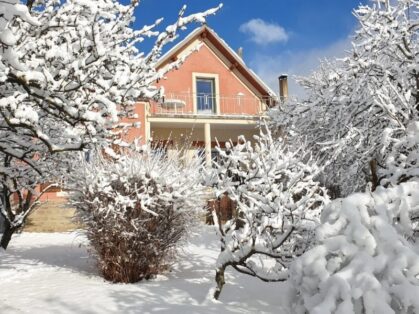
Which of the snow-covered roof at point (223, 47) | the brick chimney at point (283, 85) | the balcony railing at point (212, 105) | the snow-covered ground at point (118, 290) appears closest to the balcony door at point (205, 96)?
the balcony railing at point (212, 105)

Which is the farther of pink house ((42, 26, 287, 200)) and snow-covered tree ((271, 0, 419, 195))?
pink house ((42, 26, 287, 200))

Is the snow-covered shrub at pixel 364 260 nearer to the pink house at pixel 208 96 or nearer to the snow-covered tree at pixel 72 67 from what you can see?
the snow-covered tree at pixel 72 67

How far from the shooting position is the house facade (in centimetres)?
2030

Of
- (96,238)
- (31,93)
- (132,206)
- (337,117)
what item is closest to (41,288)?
(96,238)

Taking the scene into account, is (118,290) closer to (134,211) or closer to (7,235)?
(134,211)

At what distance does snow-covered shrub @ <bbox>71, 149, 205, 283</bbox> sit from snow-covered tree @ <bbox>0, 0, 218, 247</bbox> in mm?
1277

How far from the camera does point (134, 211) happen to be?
776 centimetres

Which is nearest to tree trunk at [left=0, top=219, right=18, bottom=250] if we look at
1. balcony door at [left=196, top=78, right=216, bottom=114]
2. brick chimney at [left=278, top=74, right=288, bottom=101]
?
balcony door at [left=196, top=78, right=216, bottom=114]

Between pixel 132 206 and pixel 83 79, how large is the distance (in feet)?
10.9

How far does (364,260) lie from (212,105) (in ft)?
62.7

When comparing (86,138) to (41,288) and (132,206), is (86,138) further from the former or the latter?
(41,288)

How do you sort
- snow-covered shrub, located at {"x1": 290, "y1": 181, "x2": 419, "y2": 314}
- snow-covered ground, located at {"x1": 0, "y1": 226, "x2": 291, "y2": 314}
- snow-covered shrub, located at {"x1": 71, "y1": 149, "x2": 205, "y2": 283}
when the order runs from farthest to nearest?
1. snow-covered shrub, located at {"x1": 71, "y1": 149, "x2": 205, "y2": 283}
2. snow-covered ground, located at {"x1": 0, "y1": 226, "x2": 291, "y2": 314}
3. snow-covered shrub, located at {"x1": 290, "y1": 181, "x2": 419, "y2": 314}

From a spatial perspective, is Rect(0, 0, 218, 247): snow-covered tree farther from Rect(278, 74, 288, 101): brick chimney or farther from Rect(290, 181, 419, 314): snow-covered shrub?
Rect(278, 74, 288, 101): brick chimney

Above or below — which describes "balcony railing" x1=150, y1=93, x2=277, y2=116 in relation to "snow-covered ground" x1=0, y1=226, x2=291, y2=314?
above
